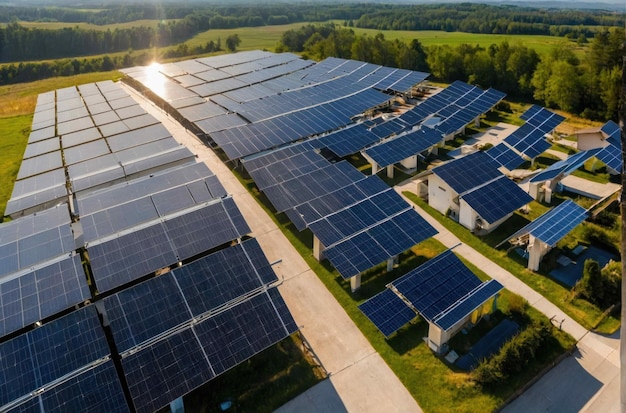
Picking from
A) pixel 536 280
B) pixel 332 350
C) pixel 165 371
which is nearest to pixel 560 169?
pixel 536 280

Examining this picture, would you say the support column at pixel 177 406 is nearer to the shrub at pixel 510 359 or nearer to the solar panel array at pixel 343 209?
the solar panel array at pixel 343 209

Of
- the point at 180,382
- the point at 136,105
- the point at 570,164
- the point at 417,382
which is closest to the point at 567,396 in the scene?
the point at 417,382

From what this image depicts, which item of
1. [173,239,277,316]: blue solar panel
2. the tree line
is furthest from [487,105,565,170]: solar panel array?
[173,239,277,316]: blue solar panel

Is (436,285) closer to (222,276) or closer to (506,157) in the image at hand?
(222,276)

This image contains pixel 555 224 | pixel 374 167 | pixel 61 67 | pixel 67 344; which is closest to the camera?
pixel 67 344

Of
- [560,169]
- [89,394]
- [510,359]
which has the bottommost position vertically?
[510,359]

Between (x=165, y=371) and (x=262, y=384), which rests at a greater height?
(x=165, y=371)

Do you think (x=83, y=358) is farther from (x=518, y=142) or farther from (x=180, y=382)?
(x=518, y=142)
